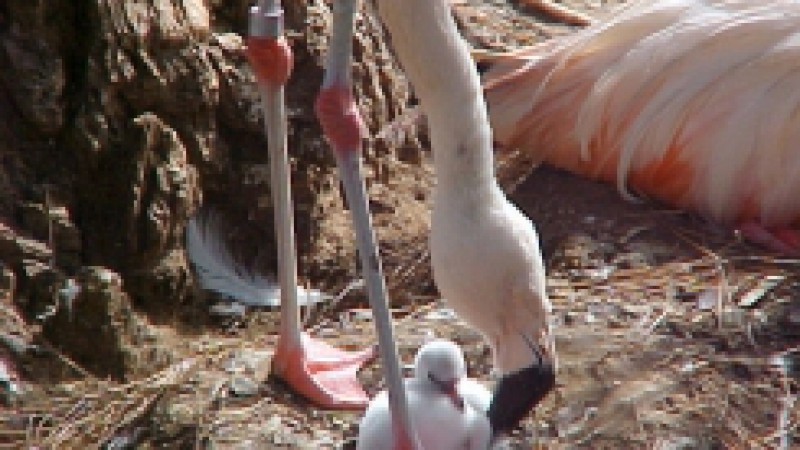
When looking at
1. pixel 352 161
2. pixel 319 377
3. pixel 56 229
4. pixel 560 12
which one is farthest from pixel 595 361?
pixel 560 12

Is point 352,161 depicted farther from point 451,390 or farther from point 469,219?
point 451,390

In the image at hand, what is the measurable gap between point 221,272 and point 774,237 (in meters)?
1.73

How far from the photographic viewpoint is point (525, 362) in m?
3.58

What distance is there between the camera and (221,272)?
15.0 feet

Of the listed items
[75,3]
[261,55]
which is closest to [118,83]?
[75,3]

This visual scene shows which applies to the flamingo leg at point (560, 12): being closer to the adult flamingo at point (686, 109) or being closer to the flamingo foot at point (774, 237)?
the adult flamingo at point (686, 109)

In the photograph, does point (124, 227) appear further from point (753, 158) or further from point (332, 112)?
point (753, 158)

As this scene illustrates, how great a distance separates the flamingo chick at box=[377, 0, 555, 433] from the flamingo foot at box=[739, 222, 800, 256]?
1.51 meters

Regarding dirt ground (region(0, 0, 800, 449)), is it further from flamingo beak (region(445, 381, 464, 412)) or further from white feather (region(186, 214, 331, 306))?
flamingo beak (region(445, 381, 464, 412))

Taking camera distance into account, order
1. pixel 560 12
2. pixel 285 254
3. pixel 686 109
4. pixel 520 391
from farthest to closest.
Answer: pixel 560 12
pixel 686 109
pixel 285 254
pixel 520 391

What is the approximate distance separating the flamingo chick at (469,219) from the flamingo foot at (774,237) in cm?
151

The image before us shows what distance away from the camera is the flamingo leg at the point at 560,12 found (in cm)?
599

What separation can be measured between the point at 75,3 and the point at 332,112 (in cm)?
114

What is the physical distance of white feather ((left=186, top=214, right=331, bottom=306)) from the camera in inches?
179
